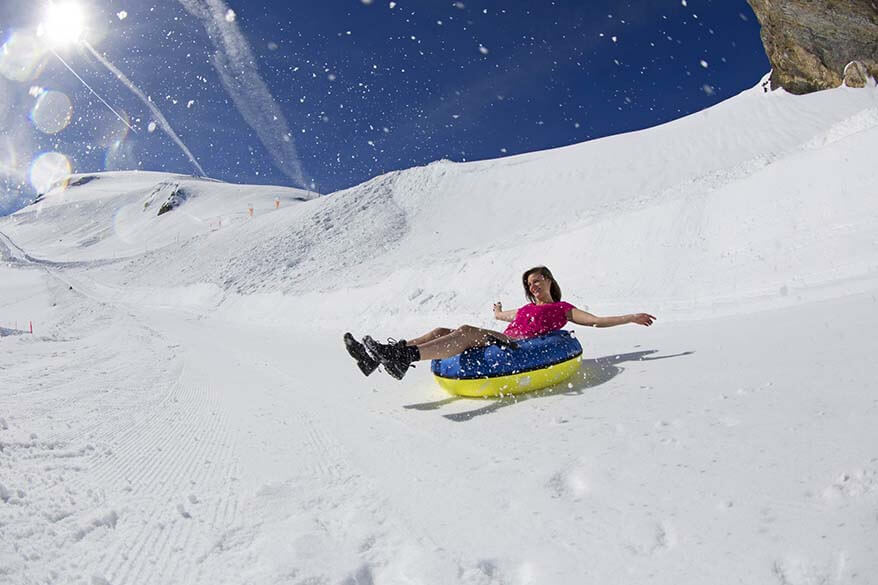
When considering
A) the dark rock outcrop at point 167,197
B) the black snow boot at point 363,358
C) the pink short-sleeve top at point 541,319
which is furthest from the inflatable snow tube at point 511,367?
the dark rock outcrop at point 167,197

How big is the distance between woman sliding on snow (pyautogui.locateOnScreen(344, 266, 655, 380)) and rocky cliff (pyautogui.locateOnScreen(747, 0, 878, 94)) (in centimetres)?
2642

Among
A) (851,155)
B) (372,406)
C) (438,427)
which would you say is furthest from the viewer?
(851,155)

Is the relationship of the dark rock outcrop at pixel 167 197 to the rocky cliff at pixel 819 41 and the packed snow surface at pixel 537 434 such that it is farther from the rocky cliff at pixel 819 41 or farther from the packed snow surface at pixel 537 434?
the rocky cliff at pixel 819 41

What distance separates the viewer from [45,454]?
370 centimetres

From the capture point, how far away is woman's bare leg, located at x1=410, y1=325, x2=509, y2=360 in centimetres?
451

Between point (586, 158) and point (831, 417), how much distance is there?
25.0 metres

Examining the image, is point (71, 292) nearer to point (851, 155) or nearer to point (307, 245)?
point (307, 245)

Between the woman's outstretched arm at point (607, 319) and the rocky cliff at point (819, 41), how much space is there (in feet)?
86.2

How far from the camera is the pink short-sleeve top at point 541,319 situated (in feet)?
16.8

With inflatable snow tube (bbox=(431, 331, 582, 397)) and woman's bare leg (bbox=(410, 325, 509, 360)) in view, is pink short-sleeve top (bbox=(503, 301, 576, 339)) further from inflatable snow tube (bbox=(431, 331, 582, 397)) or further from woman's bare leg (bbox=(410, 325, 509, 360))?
woman's bare leg (bbox=(410, 325, 509, 360))

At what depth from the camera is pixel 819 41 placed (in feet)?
78.6

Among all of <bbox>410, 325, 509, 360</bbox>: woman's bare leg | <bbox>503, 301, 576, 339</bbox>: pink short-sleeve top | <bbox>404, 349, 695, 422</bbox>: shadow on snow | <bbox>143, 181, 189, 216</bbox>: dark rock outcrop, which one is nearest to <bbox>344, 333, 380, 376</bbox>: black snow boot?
<bbox>410, 325, 509, 360</bbox>: woman's bare leg

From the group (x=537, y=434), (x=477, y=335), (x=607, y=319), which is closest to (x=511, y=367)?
(x=477, y=335)

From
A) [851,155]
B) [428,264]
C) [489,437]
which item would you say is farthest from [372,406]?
[428,264]
